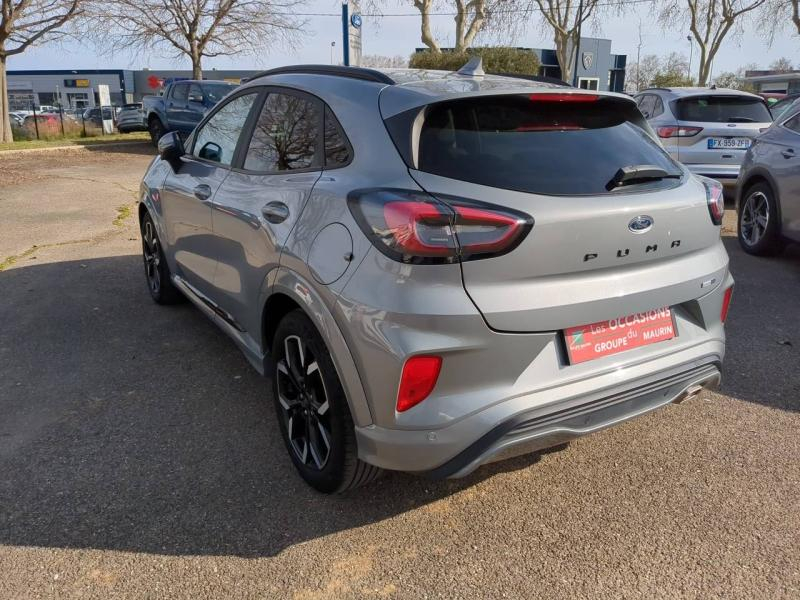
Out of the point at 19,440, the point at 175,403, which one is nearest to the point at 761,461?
the point at 175,403

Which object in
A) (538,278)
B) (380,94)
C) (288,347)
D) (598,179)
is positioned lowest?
(288,347)

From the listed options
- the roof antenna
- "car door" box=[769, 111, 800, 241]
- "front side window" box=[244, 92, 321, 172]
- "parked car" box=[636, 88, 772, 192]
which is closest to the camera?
"front side window" box=[244, 92, 321, 172]

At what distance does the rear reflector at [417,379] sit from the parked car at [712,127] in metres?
8.14

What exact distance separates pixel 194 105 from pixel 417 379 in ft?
57.6

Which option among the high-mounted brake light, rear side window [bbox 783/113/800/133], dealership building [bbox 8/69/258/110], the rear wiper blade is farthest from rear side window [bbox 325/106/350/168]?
dealership building [bbox 8/69/258/110]

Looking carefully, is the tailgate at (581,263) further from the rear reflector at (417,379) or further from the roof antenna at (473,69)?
the roof antenna at (473,69)

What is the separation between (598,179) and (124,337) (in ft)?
11.7

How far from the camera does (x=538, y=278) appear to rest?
2410 millimetres

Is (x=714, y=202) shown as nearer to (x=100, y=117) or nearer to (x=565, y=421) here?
(x=565, y=421)

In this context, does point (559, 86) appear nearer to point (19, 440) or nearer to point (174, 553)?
point (174, 553)

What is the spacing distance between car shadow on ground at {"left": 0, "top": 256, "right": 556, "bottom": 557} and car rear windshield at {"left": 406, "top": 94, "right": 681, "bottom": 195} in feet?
4.52

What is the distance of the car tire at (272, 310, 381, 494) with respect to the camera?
2.65 meters

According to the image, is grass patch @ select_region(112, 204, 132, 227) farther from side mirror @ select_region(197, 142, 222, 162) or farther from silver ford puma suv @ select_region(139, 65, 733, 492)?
silver ford puma suv @ select_region(139, 65, 733, 492)

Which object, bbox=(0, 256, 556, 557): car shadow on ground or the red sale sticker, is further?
bbox=(0, 256, 556, 557): car shadow on ground
